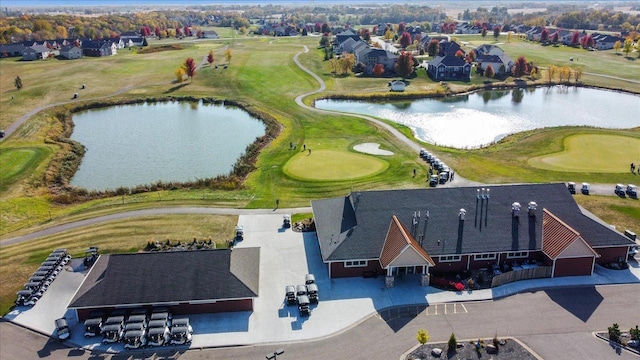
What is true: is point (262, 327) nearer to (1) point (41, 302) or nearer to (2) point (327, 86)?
(1) point (41, 302)

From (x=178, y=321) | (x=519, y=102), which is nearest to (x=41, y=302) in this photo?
(x=178, y=321)

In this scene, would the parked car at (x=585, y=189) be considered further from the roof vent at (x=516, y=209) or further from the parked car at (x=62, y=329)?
the parked car at (x=62, y=329)

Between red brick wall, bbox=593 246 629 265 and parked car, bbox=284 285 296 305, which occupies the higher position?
red brick wall, bbox=593 246 629 265

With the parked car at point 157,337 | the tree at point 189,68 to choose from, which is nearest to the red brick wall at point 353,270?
the parked car at point 157,337

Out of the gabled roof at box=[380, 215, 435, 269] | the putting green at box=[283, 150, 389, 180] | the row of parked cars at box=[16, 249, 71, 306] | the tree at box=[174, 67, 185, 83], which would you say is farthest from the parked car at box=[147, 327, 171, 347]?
the tree at box=[174, 67, 185, 83]

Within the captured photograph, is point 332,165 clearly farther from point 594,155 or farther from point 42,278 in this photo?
point 594,155

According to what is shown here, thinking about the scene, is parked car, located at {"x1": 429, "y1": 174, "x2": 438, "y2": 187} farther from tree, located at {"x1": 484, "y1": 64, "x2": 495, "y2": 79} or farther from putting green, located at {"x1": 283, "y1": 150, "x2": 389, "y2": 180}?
tree, located at {"x1": 484, "y1": 64, "x2": 495, "y2": 79}
